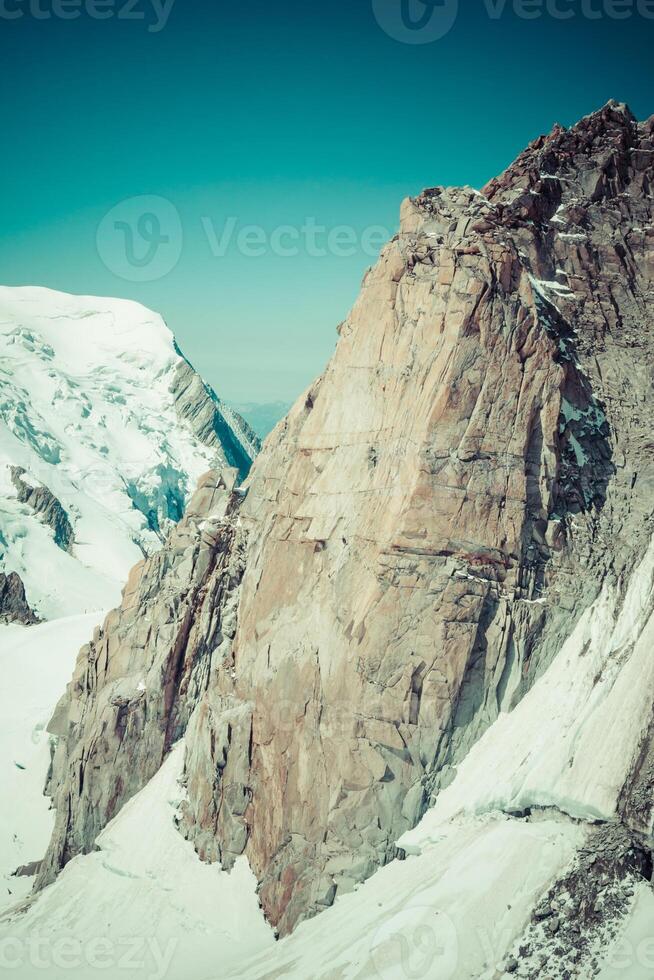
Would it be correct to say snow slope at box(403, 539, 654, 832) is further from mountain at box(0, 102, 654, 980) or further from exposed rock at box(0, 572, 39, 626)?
exposed rock at box(0, 572, 39, 626)

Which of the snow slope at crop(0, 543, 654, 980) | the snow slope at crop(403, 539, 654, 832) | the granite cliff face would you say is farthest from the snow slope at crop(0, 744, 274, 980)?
the snow slope at crop(403, 539, 654, 832)

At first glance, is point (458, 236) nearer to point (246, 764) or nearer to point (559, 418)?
point (559, 418)

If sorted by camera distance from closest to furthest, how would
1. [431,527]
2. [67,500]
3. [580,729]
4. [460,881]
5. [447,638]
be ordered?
1. [460,881]
2. [580,729]
3. [447,638]
4. [431,527]
5. [67,500]

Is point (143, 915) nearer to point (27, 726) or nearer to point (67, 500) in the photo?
point (27, 726)

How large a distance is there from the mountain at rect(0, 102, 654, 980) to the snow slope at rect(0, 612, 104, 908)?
712 centimetres

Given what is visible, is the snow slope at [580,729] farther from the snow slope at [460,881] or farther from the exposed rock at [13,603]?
the exposed rock at [13,603]

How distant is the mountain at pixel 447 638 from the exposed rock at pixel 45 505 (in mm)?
104612

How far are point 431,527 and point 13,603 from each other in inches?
3527

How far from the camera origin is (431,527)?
50.2 metres

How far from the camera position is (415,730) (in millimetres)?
49219

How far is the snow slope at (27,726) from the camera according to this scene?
7000 centimetres

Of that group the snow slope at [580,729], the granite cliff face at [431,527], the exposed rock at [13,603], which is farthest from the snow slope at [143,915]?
the exposed rock at [13,603]

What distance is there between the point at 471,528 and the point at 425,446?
4.95 metres

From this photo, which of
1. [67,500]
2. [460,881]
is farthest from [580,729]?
[67,500]
